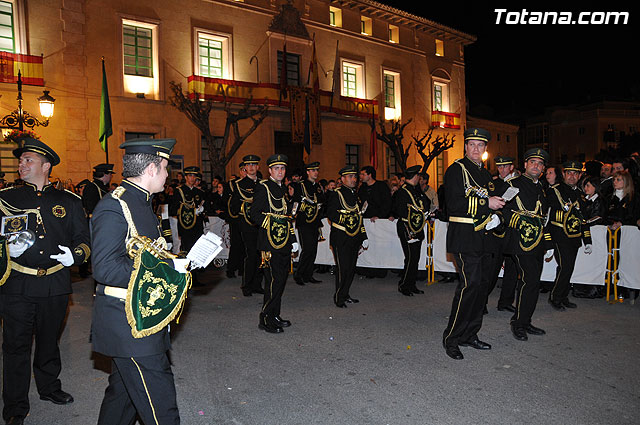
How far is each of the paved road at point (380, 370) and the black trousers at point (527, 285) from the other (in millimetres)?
341

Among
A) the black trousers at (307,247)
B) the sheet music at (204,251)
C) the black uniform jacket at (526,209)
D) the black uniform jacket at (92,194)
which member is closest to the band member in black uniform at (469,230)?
the black uniform jacket at (526,209)

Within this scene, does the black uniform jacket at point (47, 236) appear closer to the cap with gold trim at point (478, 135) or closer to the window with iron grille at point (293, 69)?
the cap with gold trim at point (478, 135)

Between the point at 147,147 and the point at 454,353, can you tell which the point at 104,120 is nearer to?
the point at 454,353

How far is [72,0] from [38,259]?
18534mm

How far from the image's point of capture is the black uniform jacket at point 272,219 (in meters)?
6.75

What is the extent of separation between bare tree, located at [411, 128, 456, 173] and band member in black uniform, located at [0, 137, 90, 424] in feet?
89.8

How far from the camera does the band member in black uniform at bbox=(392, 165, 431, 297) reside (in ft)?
30.3

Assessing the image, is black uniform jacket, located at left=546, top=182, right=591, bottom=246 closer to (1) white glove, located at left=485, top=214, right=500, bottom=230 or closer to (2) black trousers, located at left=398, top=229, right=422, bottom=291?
(2) black trousers, located at left=398, top=229, right=422, bottom=291

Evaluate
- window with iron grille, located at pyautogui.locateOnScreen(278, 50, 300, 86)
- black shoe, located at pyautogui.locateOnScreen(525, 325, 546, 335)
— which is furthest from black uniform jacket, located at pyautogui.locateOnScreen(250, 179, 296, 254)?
window with iron grille, located at pyautogui.locateOnScreen(278, 50, 300, 86)

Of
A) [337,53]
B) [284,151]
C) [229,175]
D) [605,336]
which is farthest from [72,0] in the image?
[605,336]

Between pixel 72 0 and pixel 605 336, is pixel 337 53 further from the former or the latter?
pixel 605 336

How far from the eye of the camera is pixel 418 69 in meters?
33.6

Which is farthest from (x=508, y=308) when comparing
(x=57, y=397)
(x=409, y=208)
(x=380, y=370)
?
(x=57, y=397)

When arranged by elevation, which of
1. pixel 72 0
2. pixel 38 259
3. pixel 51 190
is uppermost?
pixel 72 0
